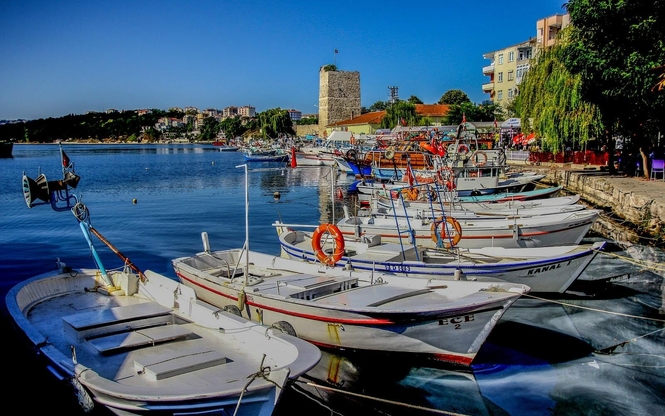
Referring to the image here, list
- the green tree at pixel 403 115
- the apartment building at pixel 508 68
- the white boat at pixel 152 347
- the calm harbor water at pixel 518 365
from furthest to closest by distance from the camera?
the green tree at pixel 403 115 < the apartment building at pixel 508 68 < the calm harbor water at pixel 518 365 < the white boat at pixel 152 347

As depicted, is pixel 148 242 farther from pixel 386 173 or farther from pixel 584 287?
pixel 386 173

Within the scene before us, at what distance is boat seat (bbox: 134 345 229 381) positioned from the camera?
6711 millimetres

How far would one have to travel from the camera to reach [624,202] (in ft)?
64.5

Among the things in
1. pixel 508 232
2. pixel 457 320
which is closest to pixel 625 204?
pixel 508 232

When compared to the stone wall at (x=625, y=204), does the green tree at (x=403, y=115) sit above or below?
above

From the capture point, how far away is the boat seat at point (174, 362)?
264 inches

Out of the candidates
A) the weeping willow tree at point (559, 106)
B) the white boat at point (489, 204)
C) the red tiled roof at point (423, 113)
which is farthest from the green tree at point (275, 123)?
the white boat at point (489, 204)

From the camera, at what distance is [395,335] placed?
885cm

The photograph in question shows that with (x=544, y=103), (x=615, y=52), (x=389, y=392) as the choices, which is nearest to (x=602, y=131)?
(x=544, y=103)

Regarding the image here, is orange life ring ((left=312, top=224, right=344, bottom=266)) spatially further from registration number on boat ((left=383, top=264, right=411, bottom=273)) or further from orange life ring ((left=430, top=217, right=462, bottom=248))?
orange life ring ((left=430, top=217, right=462, bottom=248))

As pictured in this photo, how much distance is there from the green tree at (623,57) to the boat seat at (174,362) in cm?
1843

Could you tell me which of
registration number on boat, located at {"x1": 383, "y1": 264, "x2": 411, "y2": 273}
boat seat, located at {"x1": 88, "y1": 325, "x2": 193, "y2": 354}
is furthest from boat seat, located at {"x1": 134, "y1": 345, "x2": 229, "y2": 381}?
registration number on boat, located at {"x1": 383, "y1": 264, "x2": 411, "y2": 273}

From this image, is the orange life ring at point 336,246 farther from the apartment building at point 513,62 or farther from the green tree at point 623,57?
the apartment building at point 513,62

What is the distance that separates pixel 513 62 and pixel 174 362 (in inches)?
2532
